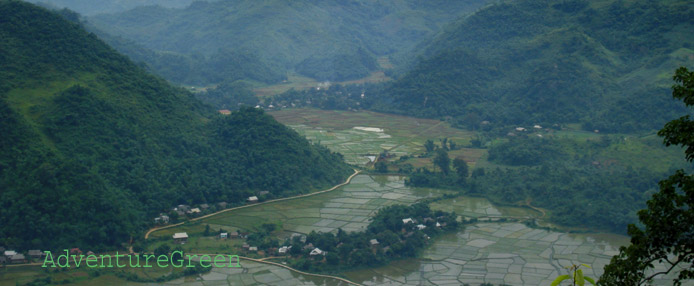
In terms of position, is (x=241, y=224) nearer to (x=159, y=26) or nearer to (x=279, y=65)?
(x=279, y=65)

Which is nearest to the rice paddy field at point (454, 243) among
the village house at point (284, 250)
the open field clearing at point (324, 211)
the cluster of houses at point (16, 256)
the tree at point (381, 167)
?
the open field clearing at point (324, 211)

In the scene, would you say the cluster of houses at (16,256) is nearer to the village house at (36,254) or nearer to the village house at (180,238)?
the village house at (36,254)

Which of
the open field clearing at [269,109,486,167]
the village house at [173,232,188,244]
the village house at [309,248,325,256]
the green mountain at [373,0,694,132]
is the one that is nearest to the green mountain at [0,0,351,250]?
the village house at [173,232,188,244]

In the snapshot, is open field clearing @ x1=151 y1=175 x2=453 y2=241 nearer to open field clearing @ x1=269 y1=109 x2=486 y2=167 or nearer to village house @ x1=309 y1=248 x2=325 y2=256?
village house @ x1=309 y1=248 x2=325 y2=256

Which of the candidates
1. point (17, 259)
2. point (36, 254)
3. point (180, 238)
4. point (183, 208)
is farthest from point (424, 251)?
point (17, 259)

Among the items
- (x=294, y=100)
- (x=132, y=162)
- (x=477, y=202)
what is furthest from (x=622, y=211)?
(x=294, y=100)

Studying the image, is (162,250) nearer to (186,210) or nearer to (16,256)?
(16,256)
